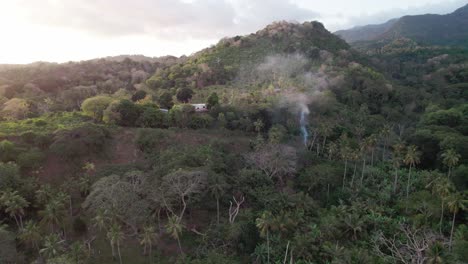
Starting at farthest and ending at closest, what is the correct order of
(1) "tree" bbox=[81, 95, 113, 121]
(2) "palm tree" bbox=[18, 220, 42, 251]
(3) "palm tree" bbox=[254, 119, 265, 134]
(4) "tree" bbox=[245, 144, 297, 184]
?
(1) "tree" bbox=[81, 95, 113, 121] < (3) "palm tree" bbox=[254, 119, 265, 134] < (4) "tree" bbox=[245, 144, 297, 184] < (2) "palm tree" bbox=[18, 220, 42, 251]

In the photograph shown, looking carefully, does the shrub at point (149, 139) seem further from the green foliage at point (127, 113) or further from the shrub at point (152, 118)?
the green foliage at point (127, 113)

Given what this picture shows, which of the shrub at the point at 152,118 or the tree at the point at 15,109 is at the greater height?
the tree at the point at 15,109

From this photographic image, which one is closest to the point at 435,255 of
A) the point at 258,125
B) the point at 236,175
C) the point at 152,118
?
the point at 236,175

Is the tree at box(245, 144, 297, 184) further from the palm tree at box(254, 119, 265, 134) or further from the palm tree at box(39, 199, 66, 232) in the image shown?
the palm tree at box(39, 199, 66, 232)

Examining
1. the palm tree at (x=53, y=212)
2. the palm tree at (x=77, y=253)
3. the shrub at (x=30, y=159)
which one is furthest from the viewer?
the shrub at (x=30, y=159)

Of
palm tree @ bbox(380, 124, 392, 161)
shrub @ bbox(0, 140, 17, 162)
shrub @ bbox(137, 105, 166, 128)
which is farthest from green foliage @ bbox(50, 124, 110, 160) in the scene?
palm tree @ bbox(380, 124, 392, 161)

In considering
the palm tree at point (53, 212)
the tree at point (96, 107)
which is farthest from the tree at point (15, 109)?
the palm tree at point (53, 212)

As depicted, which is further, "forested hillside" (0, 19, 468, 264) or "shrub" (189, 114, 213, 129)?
"shrub" (189, 114, 213, 129)

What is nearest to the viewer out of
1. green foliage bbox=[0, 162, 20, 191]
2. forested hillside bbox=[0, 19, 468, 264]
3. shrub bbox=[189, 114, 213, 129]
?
forested hillside bbox=[0, 19, 468, 264]
